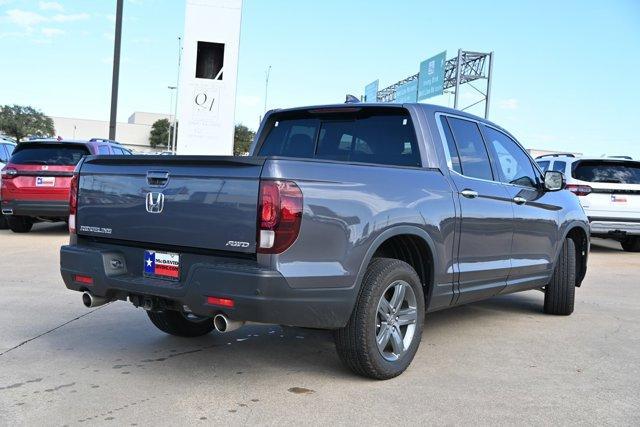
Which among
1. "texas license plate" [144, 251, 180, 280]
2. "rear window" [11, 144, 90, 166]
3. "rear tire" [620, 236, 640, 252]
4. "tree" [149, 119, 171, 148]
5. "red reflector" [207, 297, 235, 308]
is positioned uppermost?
"tree" [149, 119, 171, 148]

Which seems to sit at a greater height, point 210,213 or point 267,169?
point 267,169

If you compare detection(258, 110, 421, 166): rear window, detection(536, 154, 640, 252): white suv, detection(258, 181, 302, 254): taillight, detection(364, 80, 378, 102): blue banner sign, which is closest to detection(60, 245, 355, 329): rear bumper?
detection(258, 181, 302, 254): taillight

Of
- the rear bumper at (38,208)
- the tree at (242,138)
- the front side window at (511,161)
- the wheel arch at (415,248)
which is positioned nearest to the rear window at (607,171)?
the front side window at (511,161)

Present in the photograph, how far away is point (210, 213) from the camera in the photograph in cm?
356

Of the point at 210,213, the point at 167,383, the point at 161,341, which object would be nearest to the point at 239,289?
the point at 210,213

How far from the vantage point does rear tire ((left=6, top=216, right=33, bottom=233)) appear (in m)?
12.3

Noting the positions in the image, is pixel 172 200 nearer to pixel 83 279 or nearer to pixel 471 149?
pixel 83 279

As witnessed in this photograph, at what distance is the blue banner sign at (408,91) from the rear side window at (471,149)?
3419cm

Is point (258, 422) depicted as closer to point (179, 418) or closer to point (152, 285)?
point (179, 418)

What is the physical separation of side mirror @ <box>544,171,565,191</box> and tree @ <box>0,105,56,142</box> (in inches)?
2901

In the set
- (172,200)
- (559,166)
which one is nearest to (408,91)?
(559,166)

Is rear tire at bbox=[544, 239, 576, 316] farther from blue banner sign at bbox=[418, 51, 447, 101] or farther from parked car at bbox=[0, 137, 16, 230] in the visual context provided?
blue banner sign at bbox=[418, 51, 447, 101]

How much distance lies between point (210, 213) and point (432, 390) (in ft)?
5.88

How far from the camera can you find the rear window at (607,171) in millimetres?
11641
